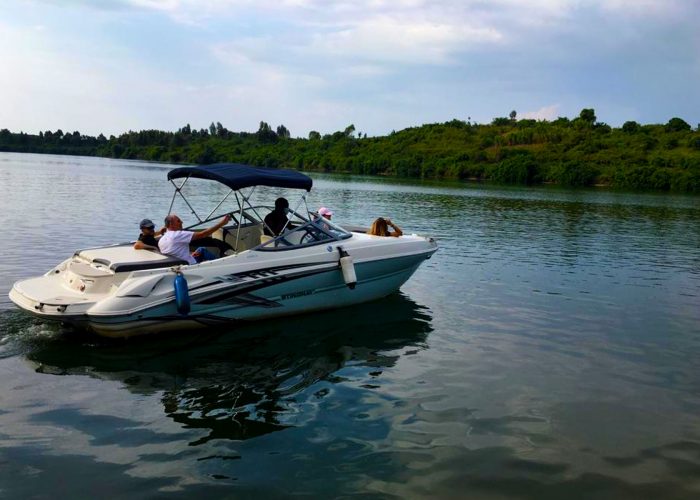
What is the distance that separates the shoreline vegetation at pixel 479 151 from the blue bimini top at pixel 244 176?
3432 inches

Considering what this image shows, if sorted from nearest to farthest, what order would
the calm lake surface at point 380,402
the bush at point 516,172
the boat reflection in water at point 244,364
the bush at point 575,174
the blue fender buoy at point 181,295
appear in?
the calm lake surface at point 380,402 → the boat reflection in water at point 244,364 → the blue fender buoy at point 181,295 → the bush at point 575,174 → the bush at point 516,172

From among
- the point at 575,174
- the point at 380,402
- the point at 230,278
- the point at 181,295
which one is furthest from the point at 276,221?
the point at 575,174

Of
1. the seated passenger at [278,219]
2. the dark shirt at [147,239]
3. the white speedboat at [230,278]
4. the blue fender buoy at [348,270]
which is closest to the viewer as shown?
the white speedboat at [230,278]

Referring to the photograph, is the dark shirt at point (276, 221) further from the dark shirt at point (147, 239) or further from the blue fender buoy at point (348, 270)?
the dark shirt at point (147, 239)

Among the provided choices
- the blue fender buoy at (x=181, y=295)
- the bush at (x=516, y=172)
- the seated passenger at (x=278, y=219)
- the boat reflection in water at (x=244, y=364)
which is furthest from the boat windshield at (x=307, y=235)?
the bush at (x=516, y=172)

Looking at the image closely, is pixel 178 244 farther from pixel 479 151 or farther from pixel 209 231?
pixel 479 151

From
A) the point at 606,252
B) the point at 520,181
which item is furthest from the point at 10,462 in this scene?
the point at 520,181

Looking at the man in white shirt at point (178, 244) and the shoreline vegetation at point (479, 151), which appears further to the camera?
the shoreline vegetation at point (479, 151)

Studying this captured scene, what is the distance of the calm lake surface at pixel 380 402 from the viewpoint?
5387mm

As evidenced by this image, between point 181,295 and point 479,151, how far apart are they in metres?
129

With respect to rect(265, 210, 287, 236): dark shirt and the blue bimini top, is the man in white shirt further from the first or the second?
rect(265, 210, 287, 236): dark shirt

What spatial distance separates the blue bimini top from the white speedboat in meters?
0.02

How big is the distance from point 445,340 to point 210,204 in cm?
2715

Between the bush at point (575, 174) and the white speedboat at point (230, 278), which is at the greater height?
the bush at point (575, 174)
